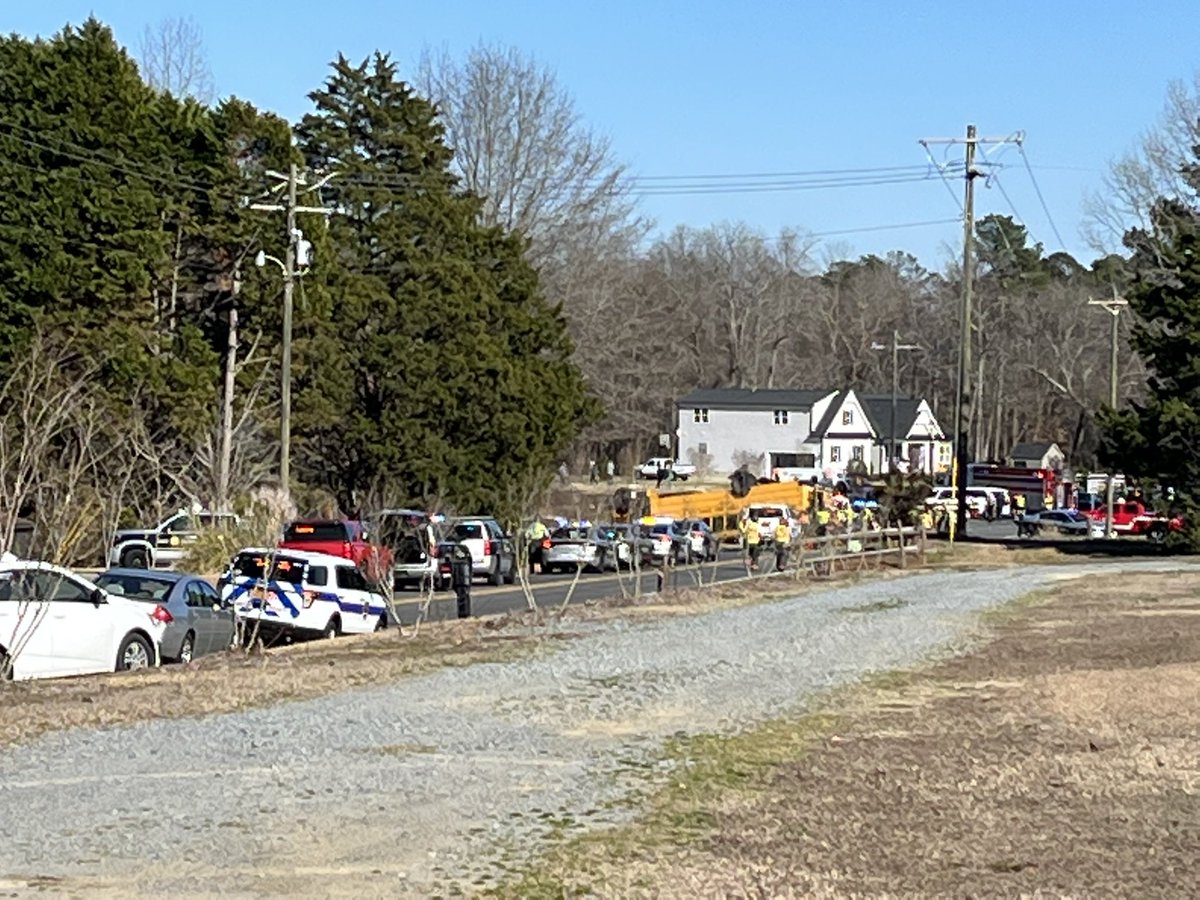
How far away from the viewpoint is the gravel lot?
8711 mm

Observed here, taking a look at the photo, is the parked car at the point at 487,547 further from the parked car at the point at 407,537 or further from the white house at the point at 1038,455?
the white house at the point at 1038,455

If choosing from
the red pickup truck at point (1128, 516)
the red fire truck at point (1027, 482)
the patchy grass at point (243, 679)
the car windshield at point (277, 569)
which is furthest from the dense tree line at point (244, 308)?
the red fire truck at point (1027, 482)

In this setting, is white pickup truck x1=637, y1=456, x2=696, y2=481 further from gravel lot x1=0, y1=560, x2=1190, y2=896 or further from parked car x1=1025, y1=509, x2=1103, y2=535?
gravel lot x1=0, y1=560, x2=1190, y2=896

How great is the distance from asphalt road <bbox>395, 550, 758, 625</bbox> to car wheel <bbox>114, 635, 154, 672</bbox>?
27.9ft

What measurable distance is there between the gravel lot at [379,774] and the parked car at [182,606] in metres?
4.92

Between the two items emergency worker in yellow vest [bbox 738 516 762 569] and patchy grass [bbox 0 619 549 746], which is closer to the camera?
patchy grass [bbox 0 619 549 746]

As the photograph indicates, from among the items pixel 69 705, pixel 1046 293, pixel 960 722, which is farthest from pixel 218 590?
pixel 1046 293

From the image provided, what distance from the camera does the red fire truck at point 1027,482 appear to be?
88.2 meters

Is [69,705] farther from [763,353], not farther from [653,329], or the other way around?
[763,353]

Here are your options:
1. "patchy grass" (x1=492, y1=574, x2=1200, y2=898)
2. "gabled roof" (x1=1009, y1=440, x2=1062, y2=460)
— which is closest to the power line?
"patchy grass" (x1=492, y1=574, x2=1200, y2=898)

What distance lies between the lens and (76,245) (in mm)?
45156

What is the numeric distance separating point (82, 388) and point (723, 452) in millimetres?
72882

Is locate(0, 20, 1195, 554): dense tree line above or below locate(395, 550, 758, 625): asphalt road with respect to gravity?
above

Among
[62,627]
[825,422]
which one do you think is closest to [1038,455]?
[825,422]
